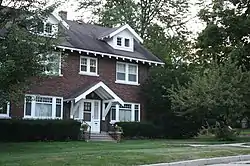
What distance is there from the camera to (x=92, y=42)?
32.9 meters

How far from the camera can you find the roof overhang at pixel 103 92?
2924 centimetres

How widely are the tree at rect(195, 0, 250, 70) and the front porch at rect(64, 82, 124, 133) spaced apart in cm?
1006

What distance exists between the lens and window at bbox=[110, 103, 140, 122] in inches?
1281

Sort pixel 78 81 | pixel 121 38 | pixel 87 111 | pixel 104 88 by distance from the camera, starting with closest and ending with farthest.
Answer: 1. pixel 104 88
2. pixel 78 81
3. pixel 87 111
4. pixel 121 38

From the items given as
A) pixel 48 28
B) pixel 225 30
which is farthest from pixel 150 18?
pixel 48 28

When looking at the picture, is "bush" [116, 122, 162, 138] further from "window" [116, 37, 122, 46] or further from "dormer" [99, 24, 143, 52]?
"window" [116, 37, 122, 46]

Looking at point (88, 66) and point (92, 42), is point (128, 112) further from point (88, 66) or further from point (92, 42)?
point (92, 42)

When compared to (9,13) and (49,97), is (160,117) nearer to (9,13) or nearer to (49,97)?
(49,97)

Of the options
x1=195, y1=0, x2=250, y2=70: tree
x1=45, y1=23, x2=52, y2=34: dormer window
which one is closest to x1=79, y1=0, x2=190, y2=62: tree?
x1=195, y1=0, x2=250, y2=70: tree

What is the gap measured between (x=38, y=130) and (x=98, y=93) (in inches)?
248

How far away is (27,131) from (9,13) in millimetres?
8969

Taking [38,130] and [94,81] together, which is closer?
[38,130]

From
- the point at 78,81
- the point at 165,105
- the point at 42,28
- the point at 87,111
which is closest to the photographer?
the point at 42,28

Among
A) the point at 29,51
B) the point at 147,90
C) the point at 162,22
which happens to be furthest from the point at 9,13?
the point at 162,22
